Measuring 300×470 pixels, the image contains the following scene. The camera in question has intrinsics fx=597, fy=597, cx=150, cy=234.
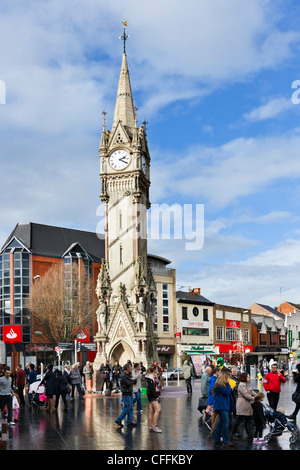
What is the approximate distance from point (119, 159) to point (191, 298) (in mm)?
40737

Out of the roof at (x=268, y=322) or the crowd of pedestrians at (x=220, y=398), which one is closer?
the crowd of pedestrians at (x=220, y=398)

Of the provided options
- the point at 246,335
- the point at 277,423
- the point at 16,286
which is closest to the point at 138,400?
the point at 277,423

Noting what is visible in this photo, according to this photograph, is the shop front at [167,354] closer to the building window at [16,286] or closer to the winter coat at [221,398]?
the building window at [16,286]

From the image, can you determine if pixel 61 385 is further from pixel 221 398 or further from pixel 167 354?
pixel 167 354

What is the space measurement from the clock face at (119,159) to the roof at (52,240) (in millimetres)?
26343

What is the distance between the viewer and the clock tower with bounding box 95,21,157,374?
44.8 meters

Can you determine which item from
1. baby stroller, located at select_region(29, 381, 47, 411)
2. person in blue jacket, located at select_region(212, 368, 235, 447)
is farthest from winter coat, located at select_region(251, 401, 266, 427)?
baby stroller, located at select_region(29, 381, 47, 411)

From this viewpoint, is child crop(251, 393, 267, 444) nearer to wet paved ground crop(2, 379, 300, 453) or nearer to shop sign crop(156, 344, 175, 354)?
wet paved ground crop(2, 379, 300, 453)

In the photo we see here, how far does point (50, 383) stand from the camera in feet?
73.6

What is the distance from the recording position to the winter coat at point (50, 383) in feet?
73.4

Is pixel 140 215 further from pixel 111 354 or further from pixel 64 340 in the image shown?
pixel 64 340

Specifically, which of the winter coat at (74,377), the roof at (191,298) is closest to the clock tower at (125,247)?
the winter coat at (74,377)

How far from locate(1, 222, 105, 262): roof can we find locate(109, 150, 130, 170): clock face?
26343 mm
